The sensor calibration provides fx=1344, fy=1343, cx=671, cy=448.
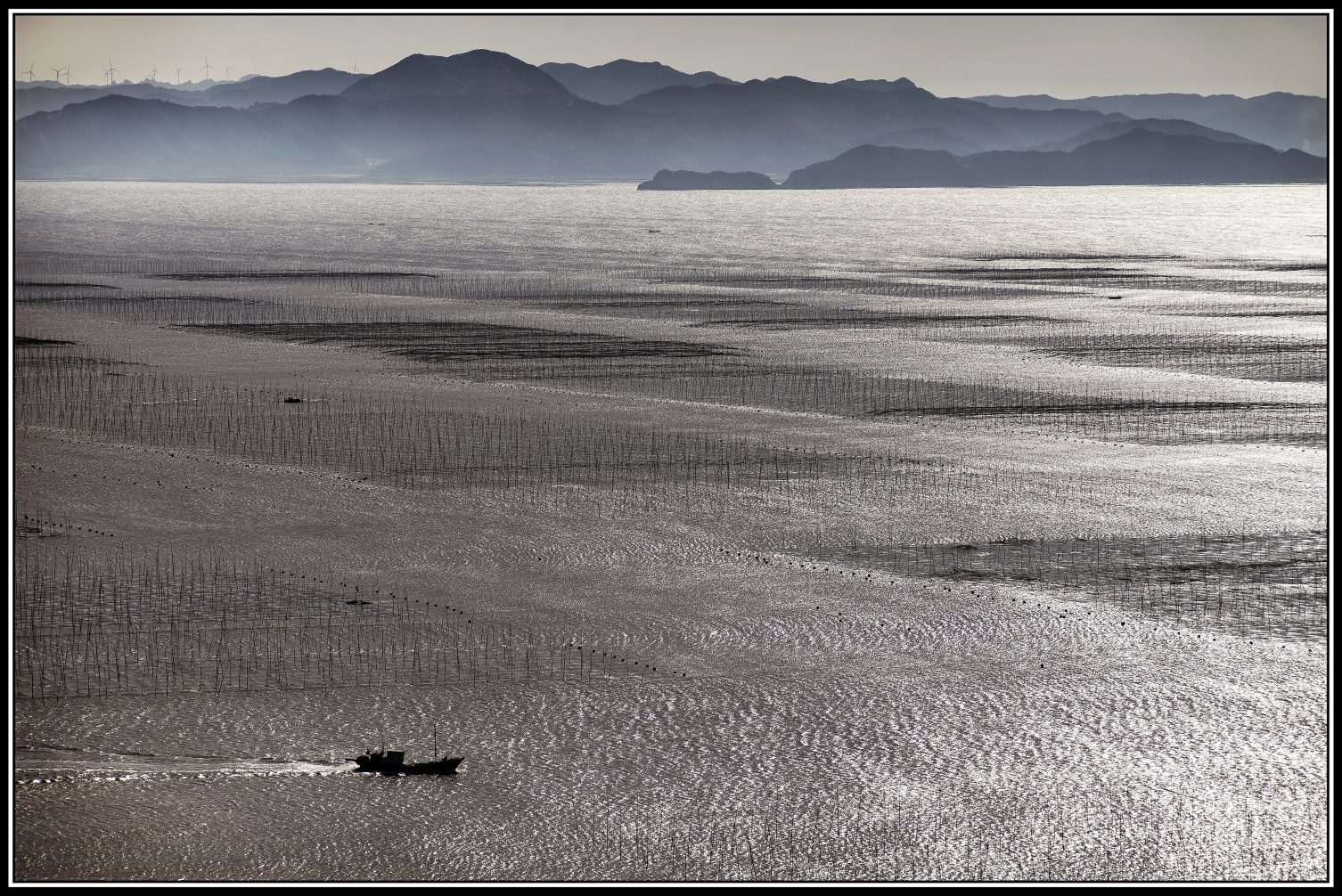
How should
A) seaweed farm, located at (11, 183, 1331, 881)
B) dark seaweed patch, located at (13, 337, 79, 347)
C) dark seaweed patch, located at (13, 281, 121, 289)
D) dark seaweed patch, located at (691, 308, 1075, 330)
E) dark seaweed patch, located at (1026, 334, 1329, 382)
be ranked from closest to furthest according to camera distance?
1. seaweed farm, located at (11, 183, 1331, 881)
2. dark seaweed patch, located at (1026, 334, 1329, 382)
3. dark seaweed patch, located at (13, 337, 79, 347)
4. dark seaweed patch, located at (691, 308, 1075, 330)
5. dark seaweed patch, located at (13, 281, 121, 289)

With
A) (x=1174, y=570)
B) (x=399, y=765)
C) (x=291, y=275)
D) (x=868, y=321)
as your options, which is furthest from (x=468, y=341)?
(x=399, y=765)

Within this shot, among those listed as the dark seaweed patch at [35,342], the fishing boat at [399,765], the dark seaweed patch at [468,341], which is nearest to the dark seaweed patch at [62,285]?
the dark seaweed patch at [468,341]

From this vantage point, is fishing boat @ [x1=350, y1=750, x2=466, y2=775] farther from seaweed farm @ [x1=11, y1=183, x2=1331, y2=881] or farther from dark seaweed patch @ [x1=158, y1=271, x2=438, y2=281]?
dark seaweed patch @ [x1=158, y1=271, x2=438, y2=281]

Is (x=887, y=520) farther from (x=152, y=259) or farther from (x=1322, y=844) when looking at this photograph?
(x=152, y=259)

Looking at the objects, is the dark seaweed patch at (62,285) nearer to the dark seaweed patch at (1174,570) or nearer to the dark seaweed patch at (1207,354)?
the dark seaweed patch at (1207,354)

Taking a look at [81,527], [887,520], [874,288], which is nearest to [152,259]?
[874,288]

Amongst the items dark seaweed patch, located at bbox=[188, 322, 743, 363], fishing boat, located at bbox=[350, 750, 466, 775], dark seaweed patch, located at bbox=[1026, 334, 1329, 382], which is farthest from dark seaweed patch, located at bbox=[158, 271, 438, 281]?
fishing boat, located at bbox=[350, 750, 466, 775]
